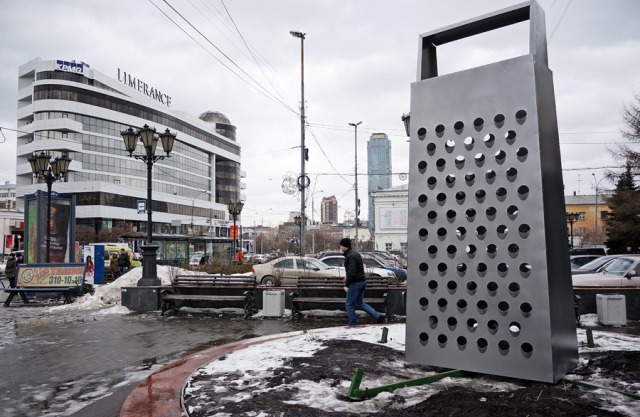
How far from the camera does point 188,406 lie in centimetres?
440

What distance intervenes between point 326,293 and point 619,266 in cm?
841

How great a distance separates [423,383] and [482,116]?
109 inches

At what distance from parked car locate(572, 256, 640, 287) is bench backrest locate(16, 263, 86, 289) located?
14.7m

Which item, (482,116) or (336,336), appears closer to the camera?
(482,116)

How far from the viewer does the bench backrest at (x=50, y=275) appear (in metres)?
15.5

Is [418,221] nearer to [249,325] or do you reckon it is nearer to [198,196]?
[249,325]

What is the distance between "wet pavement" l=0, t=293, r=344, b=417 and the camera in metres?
5.45

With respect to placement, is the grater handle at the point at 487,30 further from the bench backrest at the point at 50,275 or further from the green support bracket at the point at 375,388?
the bench backrest at the point at 50,275

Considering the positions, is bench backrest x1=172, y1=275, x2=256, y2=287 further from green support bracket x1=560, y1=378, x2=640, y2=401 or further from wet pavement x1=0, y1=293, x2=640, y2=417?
green support bracket x1=560, y1=378, x2=640, y2=401

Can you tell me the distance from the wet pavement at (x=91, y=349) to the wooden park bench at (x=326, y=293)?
0.43 metres

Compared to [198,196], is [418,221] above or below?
below

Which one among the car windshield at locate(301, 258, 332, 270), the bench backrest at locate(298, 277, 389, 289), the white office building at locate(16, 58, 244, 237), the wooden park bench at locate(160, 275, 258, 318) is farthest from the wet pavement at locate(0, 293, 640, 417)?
the white office building at locate(16, 58, 244, 237)

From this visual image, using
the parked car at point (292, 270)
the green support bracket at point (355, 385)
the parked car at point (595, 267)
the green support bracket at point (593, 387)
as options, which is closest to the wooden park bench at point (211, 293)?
the parked car at point (292, 270)

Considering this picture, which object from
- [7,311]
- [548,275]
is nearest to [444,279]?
[548,275]
